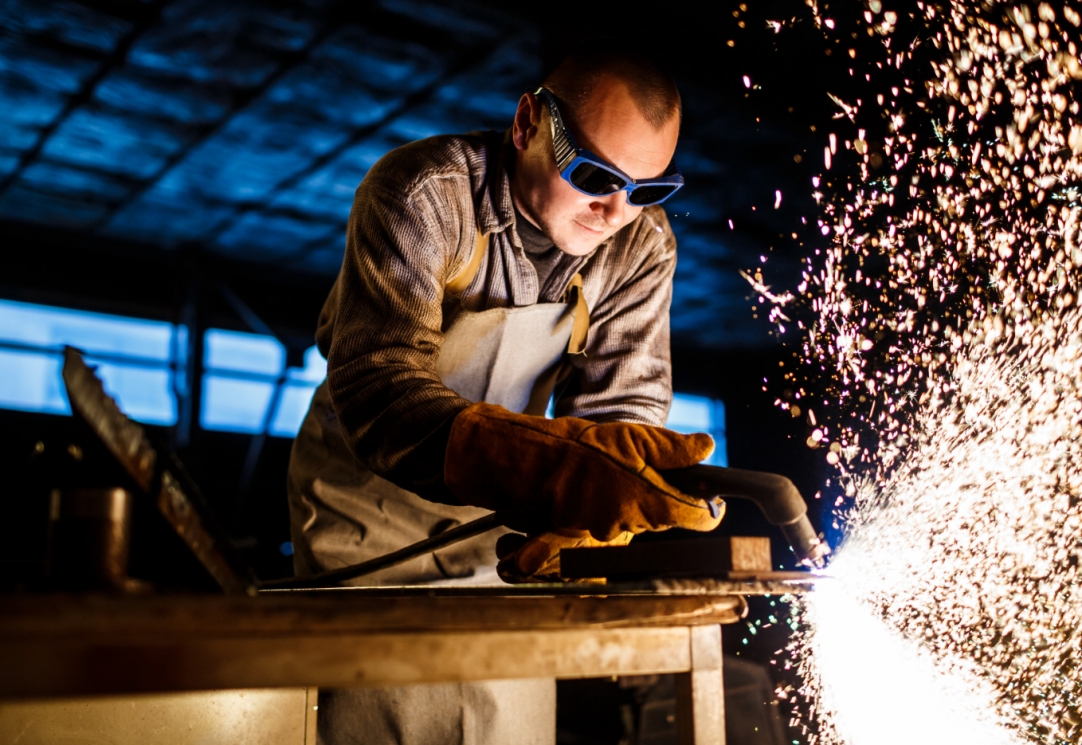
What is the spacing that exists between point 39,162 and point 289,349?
2.09m

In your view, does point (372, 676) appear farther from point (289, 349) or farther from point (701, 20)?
point (289, 349)

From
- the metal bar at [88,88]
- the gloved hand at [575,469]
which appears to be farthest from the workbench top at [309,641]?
the metal bar at [88,88]

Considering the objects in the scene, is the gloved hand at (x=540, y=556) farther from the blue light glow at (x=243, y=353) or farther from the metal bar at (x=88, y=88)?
the blue light glow at (x=243, y=353)

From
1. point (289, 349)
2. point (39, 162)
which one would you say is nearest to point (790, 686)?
point (289, 349)

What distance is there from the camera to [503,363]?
75.1 inches

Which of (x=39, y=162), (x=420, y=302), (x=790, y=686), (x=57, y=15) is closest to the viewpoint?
(x=420, y=302)

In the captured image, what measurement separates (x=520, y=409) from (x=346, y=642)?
132cm

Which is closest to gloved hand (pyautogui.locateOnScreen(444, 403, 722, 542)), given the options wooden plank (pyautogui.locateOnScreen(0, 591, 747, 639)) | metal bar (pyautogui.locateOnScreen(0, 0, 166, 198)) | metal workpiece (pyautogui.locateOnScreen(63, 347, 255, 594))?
wooden plank (pyautogui.locateOnScreen(0, 591, 747, 639))

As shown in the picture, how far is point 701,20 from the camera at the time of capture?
3.52 metres

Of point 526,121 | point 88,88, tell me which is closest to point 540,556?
point 526,121

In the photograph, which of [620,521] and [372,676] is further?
[620,521]

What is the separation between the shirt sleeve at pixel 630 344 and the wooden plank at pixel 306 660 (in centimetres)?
108

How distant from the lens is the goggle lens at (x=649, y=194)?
1711 mm

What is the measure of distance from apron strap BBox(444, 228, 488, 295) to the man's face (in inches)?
4.6
